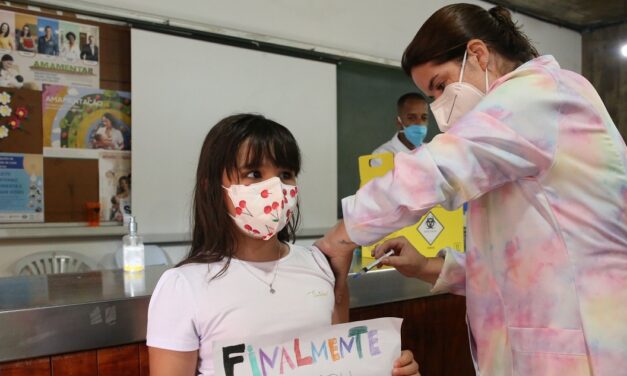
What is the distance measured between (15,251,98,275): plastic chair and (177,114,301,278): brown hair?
2077 millimetres

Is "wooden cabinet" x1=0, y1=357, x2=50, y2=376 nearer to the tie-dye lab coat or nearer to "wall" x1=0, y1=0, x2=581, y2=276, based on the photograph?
the tie-dye lab coat

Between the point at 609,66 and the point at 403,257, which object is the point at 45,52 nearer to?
the point at 403,257

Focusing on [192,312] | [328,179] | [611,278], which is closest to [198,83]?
[328,179]

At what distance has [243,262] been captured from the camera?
3.29 feet

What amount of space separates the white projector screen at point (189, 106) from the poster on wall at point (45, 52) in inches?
10.3

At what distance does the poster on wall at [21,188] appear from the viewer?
2.75m

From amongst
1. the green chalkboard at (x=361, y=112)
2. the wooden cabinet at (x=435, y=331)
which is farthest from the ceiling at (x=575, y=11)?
the wooden cabinet at (x=435, y=331)

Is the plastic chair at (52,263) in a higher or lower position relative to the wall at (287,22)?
lower

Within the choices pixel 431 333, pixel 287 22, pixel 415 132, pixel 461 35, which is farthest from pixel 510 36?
pixel 287 22

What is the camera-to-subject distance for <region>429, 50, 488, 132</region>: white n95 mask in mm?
1022

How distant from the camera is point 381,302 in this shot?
134cm

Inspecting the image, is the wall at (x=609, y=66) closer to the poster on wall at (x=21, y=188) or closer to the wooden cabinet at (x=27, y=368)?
the poster on wall at (x=21, y=188)

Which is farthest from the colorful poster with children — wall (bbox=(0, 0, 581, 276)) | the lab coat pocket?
the lab coat pocket

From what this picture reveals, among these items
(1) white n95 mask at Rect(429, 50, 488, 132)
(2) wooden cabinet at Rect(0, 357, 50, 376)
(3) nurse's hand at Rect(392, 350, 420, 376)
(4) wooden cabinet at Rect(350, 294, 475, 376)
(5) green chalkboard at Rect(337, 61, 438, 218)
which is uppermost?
(5) green chalkboard at Rect(337, 61, 438, 218)
